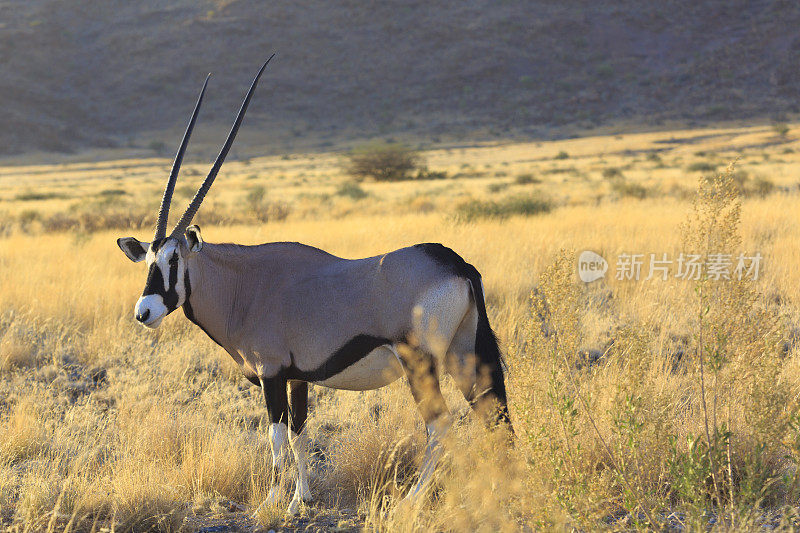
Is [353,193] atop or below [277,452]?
atop

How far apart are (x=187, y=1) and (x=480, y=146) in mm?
64427

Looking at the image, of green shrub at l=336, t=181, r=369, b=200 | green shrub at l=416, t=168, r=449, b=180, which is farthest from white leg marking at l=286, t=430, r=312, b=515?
green shrub at l=416, t=168, r=449, b=180

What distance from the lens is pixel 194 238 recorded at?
3793 mm

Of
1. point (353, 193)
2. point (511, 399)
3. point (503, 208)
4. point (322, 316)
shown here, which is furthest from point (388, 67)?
point (322, 316)

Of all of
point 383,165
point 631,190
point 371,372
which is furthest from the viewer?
A: point 383,165

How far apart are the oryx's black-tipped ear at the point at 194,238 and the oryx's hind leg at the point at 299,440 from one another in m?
0.96

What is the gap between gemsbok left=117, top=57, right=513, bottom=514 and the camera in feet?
11.8

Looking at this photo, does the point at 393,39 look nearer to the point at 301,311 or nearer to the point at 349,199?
the point at 349,199

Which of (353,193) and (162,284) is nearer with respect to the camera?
(162,284)

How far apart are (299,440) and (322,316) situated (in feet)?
2.50

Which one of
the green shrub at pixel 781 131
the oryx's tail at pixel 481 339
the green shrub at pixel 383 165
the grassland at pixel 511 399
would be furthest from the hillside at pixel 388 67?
the oryx's tail at pixel 481 339

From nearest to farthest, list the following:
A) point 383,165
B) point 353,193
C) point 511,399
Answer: point 511,399, point 353,193, point 383,165

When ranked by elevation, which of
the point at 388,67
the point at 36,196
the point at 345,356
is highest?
the point at 388,67

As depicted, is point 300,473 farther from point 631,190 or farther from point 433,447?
point 631,190
